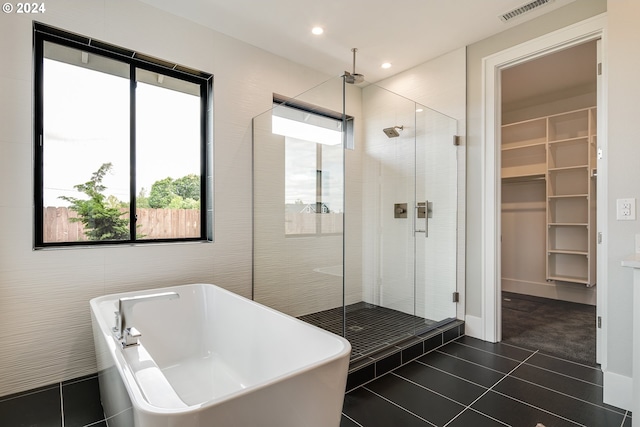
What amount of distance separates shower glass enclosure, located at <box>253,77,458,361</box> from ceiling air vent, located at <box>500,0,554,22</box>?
2.90 feet

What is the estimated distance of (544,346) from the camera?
2.79m

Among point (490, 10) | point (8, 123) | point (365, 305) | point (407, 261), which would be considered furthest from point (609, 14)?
point (8, 123)

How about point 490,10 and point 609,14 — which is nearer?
point 609,14

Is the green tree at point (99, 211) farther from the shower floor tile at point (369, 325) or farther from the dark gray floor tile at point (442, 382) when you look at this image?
the dark gray floor tile at point (442, 382)

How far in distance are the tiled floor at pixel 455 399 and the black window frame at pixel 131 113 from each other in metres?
0.98

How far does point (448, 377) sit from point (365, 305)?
95 cm

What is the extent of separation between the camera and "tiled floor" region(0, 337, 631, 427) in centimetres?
178

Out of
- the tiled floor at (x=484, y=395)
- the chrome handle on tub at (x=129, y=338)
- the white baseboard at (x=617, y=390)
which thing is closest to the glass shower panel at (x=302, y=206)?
the tiled floor at (x=484, y=395)

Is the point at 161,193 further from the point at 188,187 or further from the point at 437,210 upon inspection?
the point at 437,210

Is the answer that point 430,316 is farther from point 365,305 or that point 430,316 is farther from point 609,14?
point 609,14

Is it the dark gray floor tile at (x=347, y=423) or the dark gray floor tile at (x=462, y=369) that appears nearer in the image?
the dark gray floor tile at (x=347, y=423)

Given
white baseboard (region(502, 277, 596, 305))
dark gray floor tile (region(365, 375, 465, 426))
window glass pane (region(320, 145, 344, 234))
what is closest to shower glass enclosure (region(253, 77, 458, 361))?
window glass pane (region(320, 145, 344, 234))

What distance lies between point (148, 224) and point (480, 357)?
2826 mm

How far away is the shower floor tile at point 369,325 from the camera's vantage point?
252 centimetres
